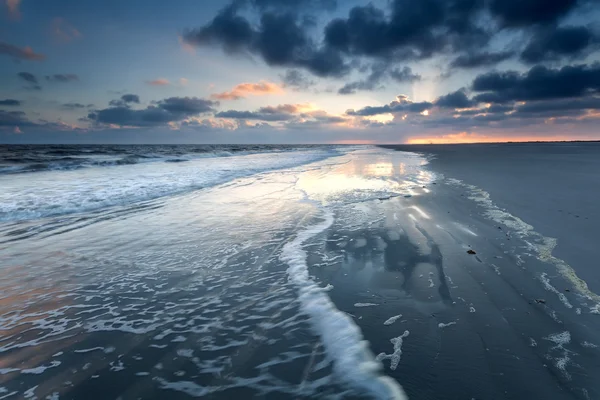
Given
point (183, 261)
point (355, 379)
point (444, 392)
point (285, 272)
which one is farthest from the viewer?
point (183, 261)

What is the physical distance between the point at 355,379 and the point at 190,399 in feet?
4.52

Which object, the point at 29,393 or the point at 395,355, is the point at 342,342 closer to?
the point at 395,355

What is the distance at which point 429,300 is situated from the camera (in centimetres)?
366

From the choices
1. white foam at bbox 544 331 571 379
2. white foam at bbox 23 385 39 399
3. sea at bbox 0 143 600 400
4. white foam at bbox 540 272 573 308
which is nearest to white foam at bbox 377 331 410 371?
sea at bbox 0 143 600 400

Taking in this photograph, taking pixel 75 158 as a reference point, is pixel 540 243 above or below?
below

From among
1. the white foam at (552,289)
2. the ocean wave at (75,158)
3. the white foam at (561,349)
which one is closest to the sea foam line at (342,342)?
the white foam at (561,349)

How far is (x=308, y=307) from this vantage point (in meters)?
3.68

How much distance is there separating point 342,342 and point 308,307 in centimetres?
77

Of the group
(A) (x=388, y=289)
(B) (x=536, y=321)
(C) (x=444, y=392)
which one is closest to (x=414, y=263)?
(A) (x=388, y=289)

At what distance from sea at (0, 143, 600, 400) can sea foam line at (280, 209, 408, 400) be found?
15mm

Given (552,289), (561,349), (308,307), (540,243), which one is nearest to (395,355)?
(308,307)

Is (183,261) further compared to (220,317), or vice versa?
(183,261)

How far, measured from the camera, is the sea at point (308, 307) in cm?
248

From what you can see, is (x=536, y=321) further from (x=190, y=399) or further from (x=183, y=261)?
(x=183, y=261)
